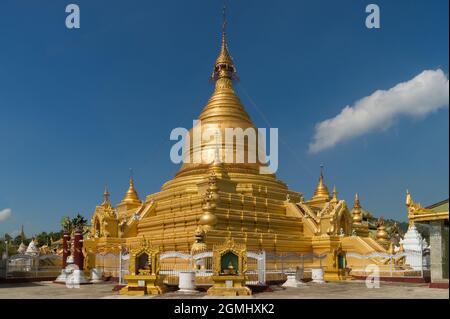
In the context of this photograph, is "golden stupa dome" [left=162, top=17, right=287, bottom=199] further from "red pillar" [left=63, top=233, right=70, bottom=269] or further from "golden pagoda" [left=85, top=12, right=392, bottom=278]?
"red pillar" [left=63, top=233, right=70, bottom=269]

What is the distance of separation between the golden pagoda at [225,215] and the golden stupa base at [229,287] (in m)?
7.68

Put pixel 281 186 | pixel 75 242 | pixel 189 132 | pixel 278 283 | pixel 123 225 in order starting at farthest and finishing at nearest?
pixel 189 132, pixel 281 186, pixel 123 225, pixel 75 242, pixel 278 283

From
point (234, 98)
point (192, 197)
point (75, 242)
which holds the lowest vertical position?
point (75, 242)

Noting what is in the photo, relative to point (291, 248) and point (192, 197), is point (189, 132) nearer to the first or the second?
point (192, 197)

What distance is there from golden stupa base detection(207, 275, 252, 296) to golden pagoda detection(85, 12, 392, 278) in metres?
7.68

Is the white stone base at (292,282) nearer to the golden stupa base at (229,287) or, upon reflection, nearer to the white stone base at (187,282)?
the golden stupa base at (229,287)

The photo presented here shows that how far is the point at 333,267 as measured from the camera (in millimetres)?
29719

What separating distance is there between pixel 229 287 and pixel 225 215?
13.6 m

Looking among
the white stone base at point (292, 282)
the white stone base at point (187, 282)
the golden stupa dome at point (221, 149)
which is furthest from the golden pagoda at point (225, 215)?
the white stone base at point (187, 282)

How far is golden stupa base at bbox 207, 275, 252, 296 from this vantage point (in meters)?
19.9

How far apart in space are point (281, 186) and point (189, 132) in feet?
33.3

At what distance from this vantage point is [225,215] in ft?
110
